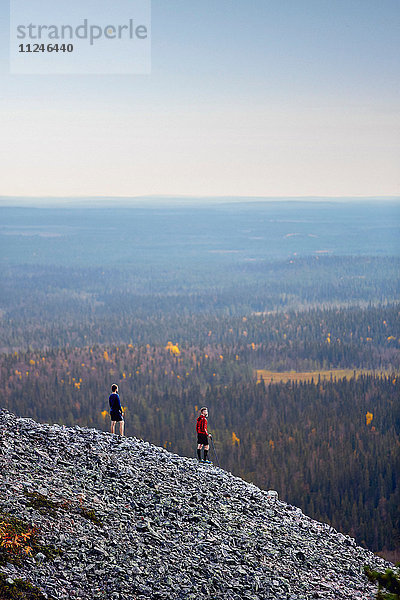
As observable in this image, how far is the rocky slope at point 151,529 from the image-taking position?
28.5 m

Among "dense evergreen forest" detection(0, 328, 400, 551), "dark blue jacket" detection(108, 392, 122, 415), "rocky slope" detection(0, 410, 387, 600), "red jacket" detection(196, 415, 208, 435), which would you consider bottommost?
"dense evergreen forest" detection(0, 328, 400, 551)

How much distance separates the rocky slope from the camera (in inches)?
1121

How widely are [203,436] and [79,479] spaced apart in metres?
7.71

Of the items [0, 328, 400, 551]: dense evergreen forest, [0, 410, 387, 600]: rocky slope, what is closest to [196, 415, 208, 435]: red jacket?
[0, 410, 387, 600]: rocky slope

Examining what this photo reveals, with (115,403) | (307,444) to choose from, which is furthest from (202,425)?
(307,444)

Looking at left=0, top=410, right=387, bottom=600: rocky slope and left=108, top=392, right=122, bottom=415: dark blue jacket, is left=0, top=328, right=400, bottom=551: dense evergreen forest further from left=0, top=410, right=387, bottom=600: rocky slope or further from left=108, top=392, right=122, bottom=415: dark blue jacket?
left=108, top=392, right=122, bottom=415: dark blue jacket

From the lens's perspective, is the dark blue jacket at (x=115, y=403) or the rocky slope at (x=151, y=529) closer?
the rocky slope at (x=151, y=529)

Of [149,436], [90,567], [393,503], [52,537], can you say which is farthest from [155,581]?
[149,436]

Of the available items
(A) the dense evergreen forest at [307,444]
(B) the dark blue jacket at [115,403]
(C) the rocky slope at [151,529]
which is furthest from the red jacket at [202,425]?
(A) the dense evergreen forest at [307,444]

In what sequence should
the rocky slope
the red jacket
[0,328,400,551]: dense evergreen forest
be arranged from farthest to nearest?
[0,328,400,551]: dense evergreen forest, the red jacket, the rocky slope

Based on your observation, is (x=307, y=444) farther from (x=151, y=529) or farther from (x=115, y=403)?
(x=151, y=529)

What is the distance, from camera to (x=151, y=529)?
32281 millimetres

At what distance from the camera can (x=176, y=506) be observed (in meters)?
34.8

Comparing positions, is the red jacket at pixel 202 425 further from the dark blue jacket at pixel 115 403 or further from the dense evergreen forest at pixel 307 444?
the dense evergreen forest at pixel 307 444
